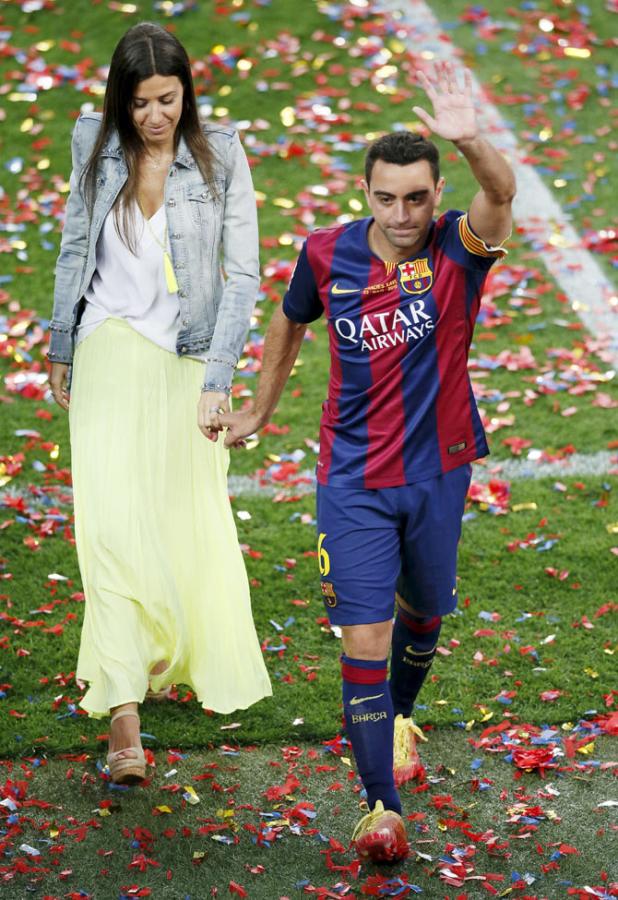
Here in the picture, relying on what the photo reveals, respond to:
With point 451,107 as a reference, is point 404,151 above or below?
below

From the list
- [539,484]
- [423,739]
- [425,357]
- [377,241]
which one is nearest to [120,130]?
[377,241]

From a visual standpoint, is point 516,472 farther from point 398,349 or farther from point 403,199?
point 403,199

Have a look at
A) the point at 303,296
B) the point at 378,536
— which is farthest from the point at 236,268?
the point at 378,536

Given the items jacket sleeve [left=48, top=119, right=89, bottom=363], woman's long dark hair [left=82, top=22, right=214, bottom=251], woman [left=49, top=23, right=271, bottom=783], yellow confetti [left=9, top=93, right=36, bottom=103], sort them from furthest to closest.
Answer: yellow confetti [left=9, top=93, right=36, bottom=103] → jacket sleeve [left=48, top=119, right=89, bottom=363] → woman [left=49, top=23, right=271, bottom=783] → woman's long dark hair [left=82, top=22, right=214, bottom=251]

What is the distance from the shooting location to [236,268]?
4.91m

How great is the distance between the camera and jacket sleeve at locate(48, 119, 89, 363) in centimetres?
487

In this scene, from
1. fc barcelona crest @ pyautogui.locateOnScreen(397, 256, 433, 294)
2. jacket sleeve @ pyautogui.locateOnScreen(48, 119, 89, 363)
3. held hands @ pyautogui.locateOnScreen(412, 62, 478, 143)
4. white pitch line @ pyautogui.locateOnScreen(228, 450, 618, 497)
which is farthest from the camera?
white pitch line @ pyautogui.locateOnScreen(228, 450, 618, 497)

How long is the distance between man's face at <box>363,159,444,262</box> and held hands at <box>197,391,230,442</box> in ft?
2.72

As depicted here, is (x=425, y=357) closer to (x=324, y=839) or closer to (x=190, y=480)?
(x=190, y=480)

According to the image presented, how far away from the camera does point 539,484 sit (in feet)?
23.5

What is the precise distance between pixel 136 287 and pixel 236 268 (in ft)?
1.11

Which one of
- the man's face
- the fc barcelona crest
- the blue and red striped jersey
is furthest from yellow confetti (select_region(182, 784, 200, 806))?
the man's face

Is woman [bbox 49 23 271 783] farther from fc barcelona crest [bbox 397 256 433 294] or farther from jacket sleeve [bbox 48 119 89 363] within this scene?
fc barcelona crest [bbox 397 256 433 294]

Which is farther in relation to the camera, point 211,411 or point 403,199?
point 211,411
